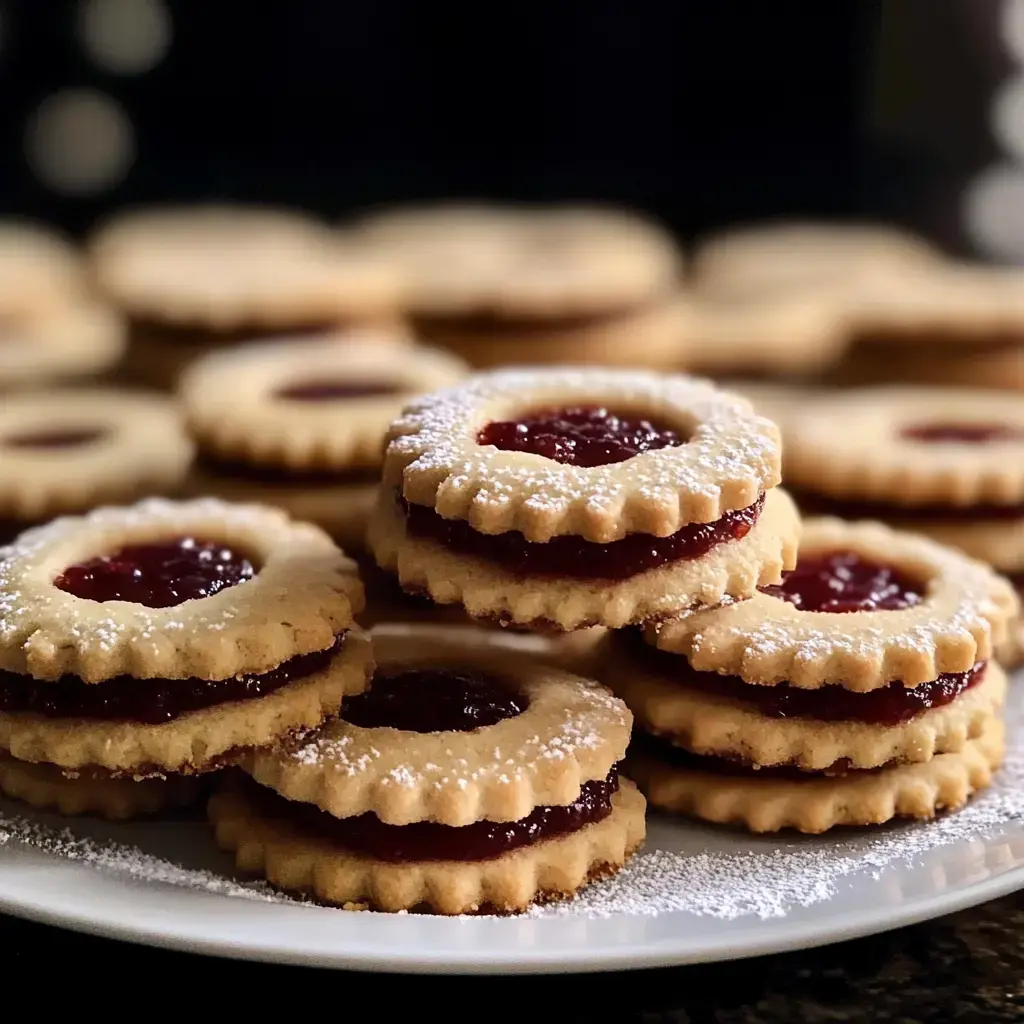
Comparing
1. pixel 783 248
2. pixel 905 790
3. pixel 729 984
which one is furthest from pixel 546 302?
pixel 729 984

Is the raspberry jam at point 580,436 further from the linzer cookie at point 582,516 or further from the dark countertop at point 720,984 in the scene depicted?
the dark countertop at point 720,984

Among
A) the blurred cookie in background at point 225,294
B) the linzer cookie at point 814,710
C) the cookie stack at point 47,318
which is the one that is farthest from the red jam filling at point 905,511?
the cookie stack at point 47,318

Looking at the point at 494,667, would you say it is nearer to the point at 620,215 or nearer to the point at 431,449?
the point at 431,449

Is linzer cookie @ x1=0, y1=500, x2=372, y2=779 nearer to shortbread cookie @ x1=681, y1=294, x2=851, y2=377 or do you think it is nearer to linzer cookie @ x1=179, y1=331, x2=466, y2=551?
linzer cookie @ x1=179, y1=331, x2=466, y2=551

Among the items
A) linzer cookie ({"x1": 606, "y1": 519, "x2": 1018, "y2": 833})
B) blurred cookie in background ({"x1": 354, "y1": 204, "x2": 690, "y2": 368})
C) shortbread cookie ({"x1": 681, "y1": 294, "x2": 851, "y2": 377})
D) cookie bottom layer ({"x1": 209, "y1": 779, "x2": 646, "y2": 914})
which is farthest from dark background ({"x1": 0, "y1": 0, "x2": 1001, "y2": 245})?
cookie bottom layer ({"x1": 209, "y1": 779, "x2": 646, "y2": 914})

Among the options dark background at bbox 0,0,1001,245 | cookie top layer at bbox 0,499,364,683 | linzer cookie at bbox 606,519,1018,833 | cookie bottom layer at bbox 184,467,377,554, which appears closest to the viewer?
cookie top layer at bbox 0,499,364,683

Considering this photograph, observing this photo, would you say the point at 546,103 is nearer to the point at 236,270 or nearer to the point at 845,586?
the point at 236,270
